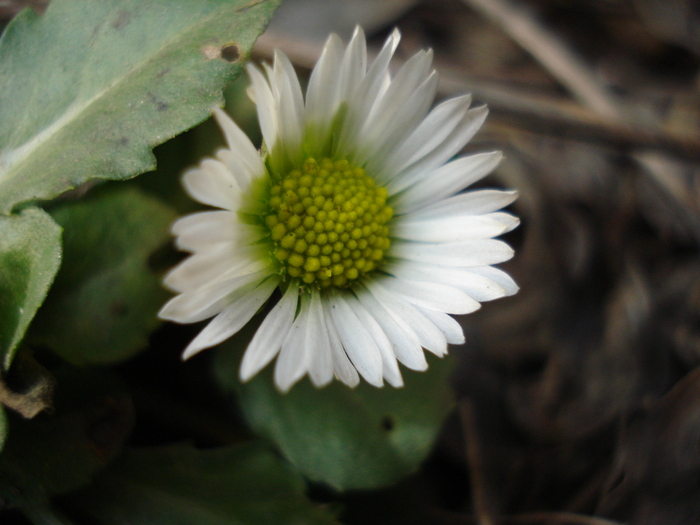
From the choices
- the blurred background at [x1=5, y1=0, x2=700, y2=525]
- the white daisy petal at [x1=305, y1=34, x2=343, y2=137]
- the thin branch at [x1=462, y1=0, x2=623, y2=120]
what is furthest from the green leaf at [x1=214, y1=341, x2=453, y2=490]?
the thin branch at [x1=462, y1=0, x2=623, y2=120]

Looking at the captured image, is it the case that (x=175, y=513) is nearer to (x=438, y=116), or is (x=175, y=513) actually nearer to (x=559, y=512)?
(x=438, y=116)

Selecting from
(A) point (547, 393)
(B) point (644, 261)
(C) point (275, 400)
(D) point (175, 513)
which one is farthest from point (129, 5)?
(B) point (644, 261)

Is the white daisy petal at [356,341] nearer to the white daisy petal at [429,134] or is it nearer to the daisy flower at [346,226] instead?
the daisy flower at [346,226]

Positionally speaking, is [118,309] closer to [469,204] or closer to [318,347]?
[318,347]

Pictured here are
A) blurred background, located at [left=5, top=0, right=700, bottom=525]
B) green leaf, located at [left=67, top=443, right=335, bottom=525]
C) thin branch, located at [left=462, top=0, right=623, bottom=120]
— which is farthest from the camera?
thin branch, located at [left=462, top=0, right=623, bottom=120]

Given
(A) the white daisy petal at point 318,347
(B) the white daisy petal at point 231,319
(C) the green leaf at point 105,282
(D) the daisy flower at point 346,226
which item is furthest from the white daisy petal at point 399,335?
(C) the green leaf at point 105,282

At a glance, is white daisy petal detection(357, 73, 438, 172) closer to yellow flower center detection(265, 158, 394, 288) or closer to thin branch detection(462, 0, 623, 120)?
yellow flower center detection(265, 158, 394, 288)

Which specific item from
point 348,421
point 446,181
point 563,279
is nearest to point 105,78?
point 446,181
